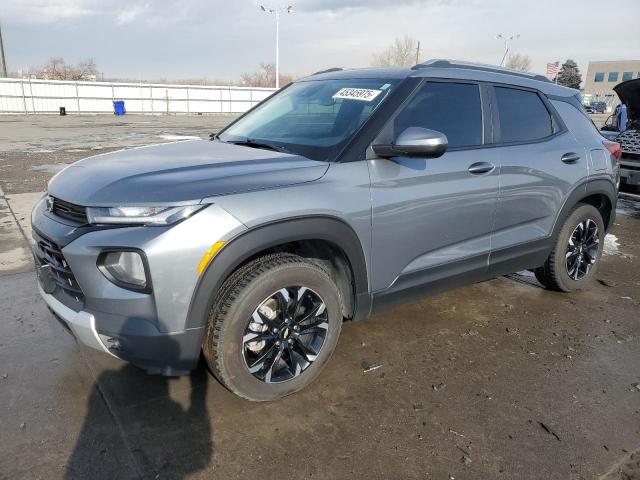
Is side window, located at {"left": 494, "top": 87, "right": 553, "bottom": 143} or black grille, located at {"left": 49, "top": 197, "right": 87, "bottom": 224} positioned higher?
side window, located at {"left": 494, "top": 87, "right": 553, "bottom": 143}

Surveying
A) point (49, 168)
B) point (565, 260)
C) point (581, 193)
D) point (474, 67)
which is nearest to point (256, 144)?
point (474, 67)

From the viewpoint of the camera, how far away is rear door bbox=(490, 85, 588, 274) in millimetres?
3574

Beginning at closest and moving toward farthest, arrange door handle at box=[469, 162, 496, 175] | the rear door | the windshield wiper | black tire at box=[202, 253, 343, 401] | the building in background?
black tire at box=[202, 253, 343, 401] < the windshield wiper < door handle at box=[469, 162, 496, 175] < the rear door < the building in background

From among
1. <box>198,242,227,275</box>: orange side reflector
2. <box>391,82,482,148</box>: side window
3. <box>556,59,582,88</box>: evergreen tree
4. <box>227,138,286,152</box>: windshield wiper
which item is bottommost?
<box>198,242,227,275</box>: orange side reflector

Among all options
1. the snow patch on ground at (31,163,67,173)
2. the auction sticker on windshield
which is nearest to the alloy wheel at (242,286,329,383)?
the auction sticker on windshield

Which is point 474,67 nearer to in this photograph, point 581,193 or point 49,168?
point 581,193

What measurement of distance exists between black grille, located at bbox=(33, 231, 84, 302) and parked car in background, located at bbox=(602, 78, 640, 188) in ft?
24.4

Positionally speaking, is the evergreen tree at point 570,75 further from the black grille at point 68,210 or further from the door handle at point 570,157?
the black grille at point 68,210

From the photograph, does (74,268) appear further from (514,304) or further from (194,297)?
(514,304)

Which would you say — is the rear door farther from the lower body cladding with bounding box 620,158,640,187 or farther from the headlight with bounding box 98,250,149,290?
the lower body cladding with bounding box 620,158,640,187

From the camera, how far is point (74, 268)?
2.28 meters

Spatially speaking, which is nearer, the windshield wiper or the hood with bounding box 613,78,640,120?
the windshield wiper

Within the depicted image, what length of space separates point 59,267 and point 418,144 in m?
1.94

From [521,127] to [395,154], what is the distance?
1.50 m
